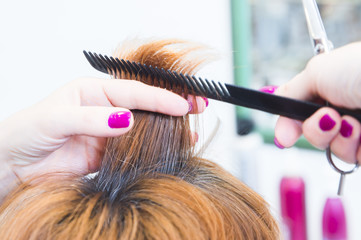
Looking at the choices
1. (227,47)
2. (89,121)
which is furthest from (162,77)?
(227,47)

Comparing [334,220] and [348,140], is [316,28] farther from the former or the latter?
[334,220]

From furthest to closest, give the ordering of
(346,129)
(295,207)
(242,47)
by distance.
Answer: (242,47) < (295,207) < (346,129)

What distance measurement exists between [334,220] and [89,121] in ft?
3.44

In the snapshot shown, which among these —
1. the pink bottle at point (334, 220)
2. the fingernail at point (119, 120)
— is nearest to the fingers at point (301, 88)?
the fingernail at point (119, 120)

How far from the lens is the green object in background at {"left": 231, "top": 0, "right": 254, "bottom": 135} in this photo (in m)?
1.71

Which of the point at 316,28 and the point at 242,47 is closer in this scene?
the point at 316,28

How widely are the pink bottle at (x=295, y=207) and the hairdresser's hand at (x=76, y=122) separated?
799 millimetres

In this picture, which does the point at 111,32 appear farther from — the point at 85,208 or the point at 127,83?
the point at 85,208

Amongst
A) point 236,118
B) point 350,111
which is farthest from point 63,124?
point 236,118

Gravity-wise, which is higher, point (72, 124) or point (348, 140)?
point (348, 140)

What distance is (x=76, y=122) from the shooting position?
745mm

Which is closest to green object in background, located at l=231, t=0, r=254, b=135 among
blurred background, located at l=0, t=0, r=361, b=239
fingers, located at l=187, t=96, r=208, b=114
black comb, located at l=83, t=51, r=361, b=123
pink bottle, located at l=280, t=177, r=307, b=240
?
blurred background, located at l=0, t=0, r=361, b=239

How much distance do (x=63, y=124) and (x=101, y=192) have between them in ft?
0.67

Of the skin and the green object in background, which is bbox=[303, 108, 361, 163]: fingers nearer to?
the skin
